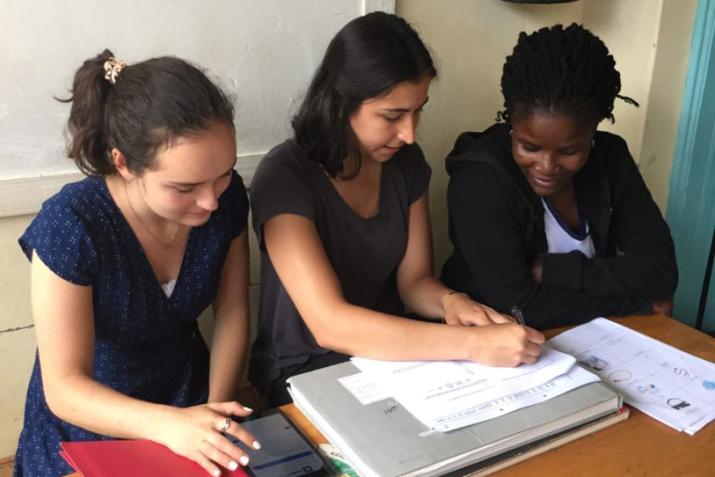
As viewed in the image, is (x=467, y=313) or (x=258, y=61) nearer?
(x=467, y=313)

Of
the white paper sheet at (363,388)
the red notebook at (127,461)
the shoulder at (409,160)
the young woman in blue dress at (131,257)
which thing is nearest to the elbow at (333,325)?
the white paper sheet at (363,388)

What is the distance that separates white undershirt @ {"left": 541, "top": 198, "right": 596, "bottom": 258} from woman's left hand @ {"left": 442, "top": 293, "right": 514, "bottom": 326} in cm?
33

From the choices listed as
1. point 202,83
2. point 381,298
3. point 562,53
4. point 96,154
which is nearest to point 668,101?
point 562,53

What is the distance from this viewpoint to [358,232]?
4.81ft

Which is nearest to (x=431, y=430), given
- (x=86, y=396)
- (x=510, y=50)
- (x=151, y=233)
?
(x=86, y=396)

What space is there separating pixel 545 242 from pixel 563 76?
0.38 meters

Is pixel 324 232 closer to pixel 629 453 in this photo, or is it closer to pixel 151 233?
pixel 151 233

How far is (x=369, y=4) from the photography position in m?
1.69

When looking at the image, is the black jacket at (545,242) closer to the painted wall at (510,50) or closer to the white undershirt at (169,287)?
the painted wall at (510,50)

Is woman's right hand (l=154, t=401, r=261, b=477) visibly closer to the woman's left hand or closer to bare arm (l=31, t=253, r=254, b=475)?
bare arm (l=31, t=253, r=254, b=475)

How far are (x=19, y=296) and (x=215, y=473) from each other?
88 cm

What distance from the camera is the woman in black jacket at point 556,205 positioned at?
1434 millimetres

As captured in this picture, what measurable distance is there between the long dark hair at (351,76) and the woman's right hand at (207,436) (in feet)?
2.03

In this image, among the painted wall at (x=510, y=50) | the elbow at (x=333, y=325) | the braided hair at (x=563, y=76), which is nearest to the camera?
the elbow at (x=333, y=325)
